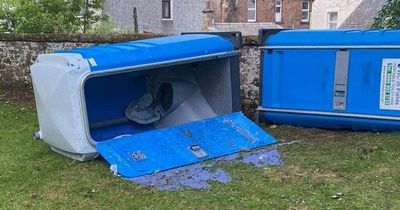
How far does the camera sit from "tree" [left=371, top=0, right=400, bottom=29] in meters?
7.80

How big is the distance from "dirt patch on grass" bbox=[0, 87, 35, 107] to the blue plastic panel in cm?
380

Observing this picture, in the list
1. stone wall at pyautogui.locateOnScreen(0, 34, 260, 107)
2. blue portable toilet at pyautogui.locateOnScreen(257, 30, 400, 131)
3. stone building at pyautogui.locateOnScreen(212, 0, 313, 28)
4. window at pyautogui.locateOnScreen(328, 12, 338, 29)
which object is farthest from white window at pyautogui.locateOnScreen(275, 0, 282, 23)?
blue portable toilet at pyautogui.locateOnScreen(257, 30, 400, 131)

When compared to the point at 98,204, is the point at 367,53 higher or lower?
higher

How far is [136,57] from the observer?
18.9 feet

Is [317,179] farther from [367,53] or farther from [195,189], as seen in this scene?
[367,53]

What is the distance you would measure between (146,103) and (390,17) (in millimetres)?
3830

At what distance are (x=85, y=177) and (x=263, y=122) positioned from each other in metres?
2.68

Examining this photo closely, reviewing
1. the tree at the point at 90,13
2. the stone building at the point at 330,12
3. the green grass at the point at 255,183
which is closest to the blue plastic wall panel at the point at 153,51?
the green grass at the point at 255,183

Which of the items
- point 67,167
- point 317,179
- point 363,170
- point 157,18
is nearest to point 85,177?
point 67,167

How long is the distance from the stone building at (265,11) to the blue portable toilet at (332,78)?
28.8 metres

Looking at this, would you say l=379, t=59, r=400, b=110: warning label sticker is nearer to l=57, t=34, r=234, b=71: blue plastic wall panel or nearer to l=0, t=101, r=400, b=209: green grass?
l=0, t=101, r=400, b=209: green grass

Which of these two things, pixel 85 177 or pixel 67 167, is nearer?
pixel 85 177

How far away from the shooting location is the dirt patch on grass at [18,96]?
8964 mm

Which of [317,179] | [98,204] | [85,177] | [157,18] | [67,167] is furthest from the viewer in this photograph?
[157,18]
